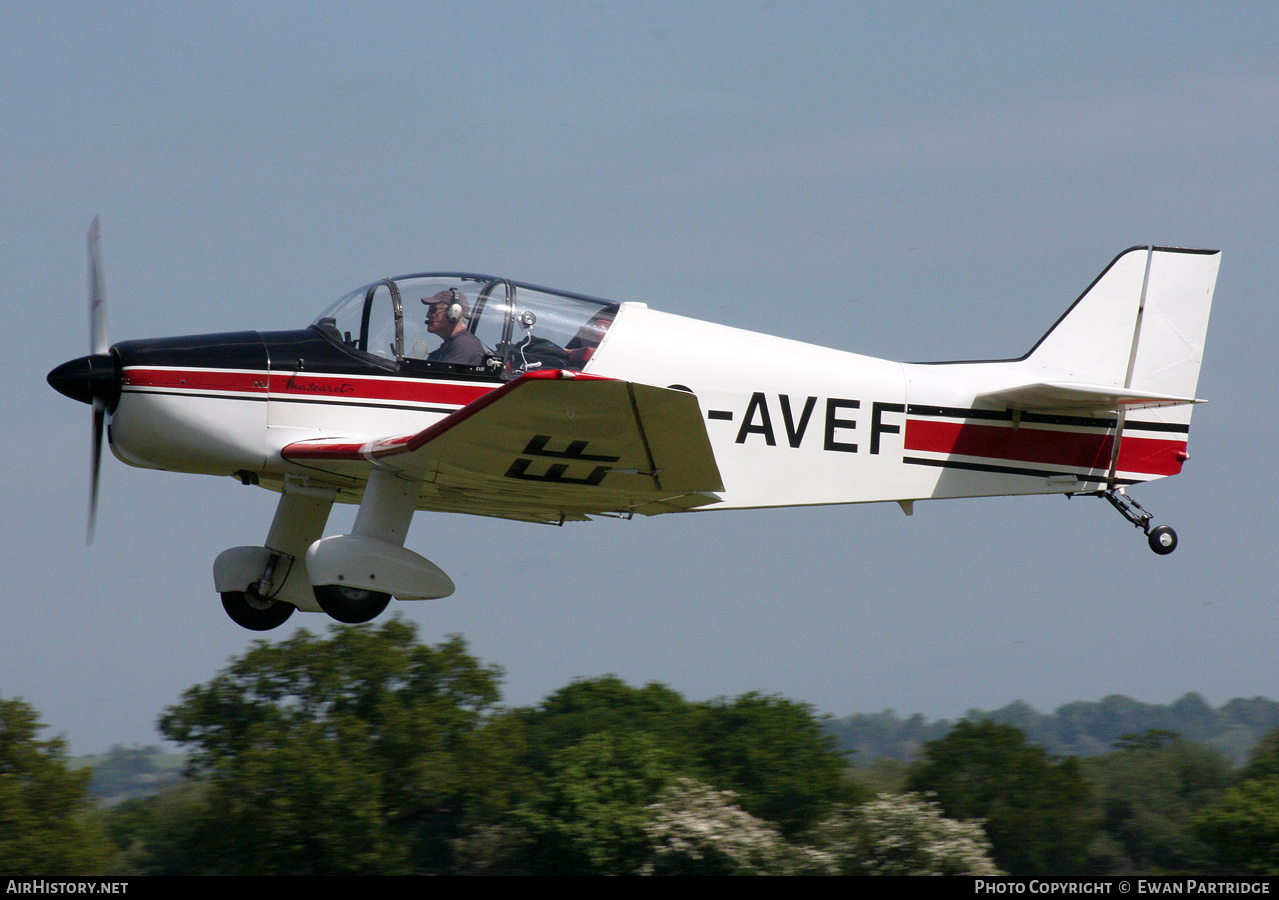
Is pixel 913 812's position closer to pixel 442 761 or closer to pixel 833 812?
pixel 833 812

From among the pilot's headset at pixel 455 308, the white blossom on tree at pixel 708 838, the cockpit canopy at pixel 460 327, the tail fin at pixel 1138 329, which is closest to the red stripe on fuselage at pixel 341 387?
the cockpit canopy at pixel 460 327

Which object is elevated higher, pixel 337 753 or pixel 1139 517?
pixel 1139 517

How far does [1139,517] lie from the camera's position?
365 inches

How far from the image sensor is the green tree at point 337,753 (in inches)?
932

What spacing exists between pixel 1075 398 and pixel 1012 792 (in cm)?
2128

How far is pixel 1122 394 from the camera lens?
8836 mm

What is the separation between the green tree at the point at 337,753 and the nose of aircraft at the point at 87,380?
17.3 meters

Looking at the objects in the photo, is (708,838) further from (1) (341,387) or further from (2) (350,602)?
(1) (341,387)

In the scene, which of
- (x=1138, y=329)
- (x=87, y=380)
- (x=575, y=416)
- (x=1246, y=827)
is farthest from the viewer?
(x=1246, y=827)

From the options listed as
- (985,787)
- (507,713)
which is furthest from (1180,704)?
(507,713)

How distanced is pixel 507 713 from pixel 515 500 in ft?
65.3

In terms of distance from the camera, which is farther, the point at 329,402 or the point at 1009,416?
the point at 1009,416

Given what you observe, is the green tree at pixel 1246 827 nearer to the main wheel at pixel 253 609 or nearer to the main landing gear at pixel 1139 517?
the main landing gear at pixel 1139 517

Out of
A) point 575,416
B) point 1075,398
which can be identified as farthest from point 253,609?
point 1075,398
